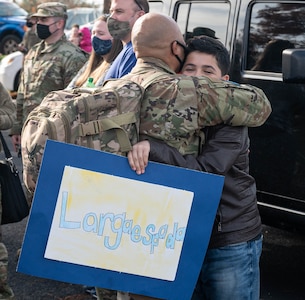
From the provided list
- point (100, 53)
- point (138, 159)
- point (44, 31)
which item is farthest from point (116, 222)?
point (44, 31)

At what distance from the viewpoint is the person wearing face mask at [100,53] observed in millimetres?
3941

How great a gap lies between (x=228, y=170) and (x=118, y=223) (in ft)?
1.50

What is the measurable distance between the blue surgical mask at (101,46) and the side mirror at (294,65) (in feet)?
4.39

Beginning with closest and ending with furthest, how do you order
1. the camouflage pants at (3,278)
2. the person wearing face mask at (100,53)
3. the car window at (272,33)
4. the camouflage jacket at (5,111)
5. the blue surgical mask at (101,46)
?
the camouflage pants at (3,278)
the camouflage jacket at (5,111)
the car window at (272,33)
the person wearing face mask at (100,53)
the blue surgical mask at (101,46)

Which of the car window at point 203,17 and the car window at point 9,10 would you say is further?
the car window at point 9,10

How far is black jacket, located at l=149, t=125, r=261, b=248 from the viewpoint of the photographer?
2127mm

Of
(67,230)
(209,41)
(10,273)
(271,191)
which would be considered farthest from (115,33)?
(10,273)

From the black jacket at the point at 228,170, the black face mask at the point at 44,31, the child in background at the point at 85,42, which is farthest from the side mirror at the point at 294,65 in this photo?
the child in background at the point at 85,42

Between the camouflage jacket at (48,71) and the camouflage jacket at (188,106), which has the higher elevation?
the camouflage jacket at (188,106)

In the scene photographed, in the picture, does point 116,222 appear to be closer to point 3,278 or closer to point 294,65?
point 294,65

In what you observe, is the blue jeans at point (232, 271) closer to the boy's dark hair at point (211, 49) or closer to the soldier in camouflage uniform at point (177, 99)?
the soldier in camouflage uniform at point (177, 99)

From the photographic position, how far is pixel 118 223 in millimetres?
2053

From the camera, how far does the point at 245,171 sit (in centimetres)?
234

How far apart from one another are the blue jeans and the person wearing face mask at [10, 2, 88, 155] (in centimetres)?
275
